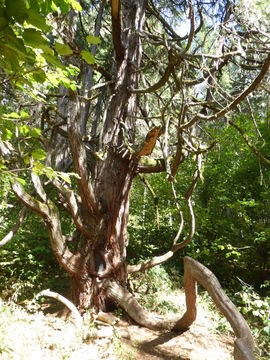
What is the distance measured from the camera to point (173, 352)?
3838 millimetres

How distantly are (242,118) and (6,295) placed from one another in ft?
24.5

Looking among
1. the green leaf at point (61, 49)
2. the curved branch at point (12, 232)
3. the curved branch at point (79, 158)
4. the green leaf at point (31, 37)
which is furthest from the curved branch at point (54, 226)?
the green leaf at point (31, 37)

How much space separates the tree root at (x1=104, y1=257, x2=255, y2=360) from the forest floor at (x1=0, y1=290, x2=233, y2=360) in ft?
0.47

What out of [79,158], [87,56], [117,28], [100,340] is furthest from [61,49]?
[100,340]

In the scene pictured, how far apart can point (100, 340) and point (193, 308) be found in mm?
1342

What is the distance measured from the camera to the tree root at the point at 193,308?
9.08ft

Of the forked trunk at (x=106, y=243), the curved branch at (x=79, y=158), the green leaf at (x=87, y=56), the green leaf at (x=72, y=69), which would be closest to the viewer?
the green leaf at (x=87, y=56)

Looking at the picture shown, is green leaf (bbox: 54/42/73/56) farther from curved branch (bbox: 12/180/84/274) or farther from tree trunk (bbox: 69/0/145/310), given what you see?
tree trunk (bbox: 69/0/145/310)

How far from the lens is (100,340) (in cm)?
391

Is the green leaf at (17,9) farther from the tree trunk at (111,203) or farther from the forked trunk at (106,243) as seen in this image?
the forked trunk at (106,243)

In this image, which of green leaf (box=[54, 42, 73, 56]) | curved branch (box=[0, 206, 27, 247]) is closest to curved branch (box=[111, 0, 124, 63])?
curved branch (box=[0, 206, 27, 247])

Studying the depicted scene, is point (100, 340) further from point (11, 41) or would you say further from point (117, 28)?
point (117, 28)

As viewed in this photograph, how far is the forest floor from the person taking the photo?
9.82 feet

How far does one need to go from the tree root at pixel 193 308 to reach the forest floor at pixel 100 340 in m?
0.14
